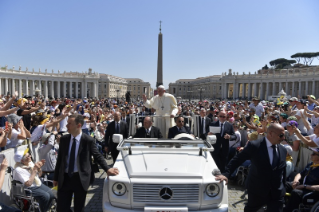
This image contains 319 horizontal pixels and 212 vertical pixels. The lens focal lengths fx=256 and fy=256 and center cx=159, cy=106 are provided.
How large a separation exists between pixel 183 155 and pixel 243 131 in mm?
5525

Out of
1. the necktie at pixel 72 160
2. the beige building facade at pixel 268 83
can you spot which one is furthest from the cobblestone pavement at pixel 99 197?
the beige building facade at pixel 268 83

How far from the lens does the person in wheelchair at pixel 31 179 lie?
456 cm

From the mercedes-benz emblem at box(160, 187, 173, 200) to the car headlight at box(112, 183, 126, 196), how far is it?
531mm

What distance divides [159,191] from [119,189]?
57cm

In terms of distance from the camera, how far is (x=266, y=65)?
112875mm

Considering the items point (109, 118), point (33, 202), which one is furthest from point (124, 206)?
point (109, 118)

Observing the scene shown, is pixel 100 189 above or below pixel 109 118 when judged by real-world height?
below

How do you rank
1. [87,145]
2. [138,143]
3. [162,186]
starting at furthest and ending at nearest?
[138,143] < [87,145] < [162,186]

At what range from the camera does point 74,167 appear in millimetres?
3979

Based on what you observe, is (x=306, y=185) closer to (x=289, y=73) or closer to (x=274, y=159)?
(x=274, y=159)

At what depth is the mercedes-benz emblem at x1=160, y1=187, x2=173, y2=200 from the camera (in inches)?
139

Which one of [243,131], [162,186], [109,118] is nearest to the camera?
[162,186]

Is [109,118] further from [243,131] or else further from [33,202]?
[33,202]

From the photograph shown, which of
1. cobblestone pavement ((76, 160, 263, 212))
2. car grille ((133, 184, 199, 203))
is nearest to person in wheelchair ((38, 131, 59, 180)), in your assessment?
cobblestone pavement ((76, 160, 263, 212))
